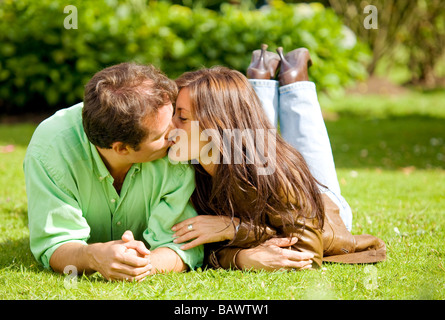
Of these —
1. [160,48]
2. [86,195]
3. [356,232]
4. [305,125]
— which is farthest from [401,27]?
[86,195]

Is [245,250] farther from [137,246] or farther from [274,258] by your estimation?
[137,246]

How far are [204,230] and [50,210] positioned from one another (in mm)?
751

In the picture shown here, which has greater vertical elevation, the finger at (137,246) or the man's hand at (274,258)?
the finger at (137,246)

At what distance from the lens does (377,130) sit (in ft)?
25.1

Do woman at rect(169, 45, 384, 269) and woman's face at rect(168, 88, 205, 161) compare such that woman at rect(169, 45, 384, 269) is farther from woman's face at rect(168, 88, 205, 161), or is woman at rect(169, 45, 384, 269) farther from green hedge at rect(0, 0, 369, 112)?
green hedge at rect(0, 0, 369, 112)

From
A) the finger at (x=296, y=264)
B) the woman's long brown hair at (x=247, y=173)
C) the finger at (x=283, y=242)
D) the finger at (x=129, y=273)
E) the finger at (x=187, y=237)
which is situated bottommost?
the finger at (x=296, y=264)

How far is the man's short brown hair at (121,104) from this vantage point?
7.94 feet

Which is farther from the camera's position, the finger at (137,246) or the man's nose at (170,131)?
the man's nose at (170,131)

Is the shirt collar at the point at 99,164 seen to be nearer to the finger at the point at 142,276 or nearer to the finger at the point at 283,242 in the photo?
the finger at the point at 142,276

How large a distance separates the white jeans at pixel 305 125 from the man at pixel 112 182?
0.96 metres

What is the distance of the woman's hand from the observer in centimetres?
263

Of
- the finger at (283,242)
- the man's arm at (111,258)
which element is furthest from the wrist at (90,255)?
the finger at (283,242)
